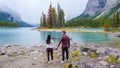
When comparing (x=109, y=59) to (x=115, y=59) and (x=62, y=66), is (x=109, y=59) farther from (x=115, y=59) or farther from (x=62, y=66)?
(x=62, y=66)

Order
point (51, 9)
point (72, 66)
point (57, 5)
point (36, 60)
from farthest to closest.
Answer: point (57, 5) < point (51, 9) < point (36, 60) < point (72, 66)

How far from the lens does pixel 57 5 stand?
170 m

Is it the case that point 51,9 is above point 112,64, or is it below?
above

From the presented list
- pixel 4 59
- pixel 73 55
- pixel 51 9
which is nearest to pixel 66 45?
pixel 73 55

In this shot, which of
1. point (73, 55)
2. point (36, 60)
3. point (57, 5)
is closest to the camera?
point (36, 60)

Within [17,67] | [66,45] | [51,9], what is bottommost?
[17,67]

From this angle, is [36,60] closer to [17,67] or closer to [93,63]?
[17,67]

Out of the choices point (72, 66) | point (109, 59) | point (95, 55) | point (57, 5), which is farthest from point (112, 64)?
point (57, 5)

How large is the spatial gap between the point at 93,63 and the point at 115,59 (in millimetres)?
2706

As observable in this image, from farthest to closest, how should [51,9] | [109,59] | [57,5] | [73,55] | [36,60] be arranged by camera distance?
[57,5] → [51,9] → [73,55] → [36,60] → [109,59]

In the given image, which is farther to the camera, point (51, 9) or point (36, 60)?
point (51, 9)

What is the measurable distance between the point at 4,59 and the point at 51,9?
134 metres

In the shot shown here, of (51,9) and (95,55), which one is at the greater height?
(51,9)

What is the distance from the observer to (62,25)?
172625 mm
